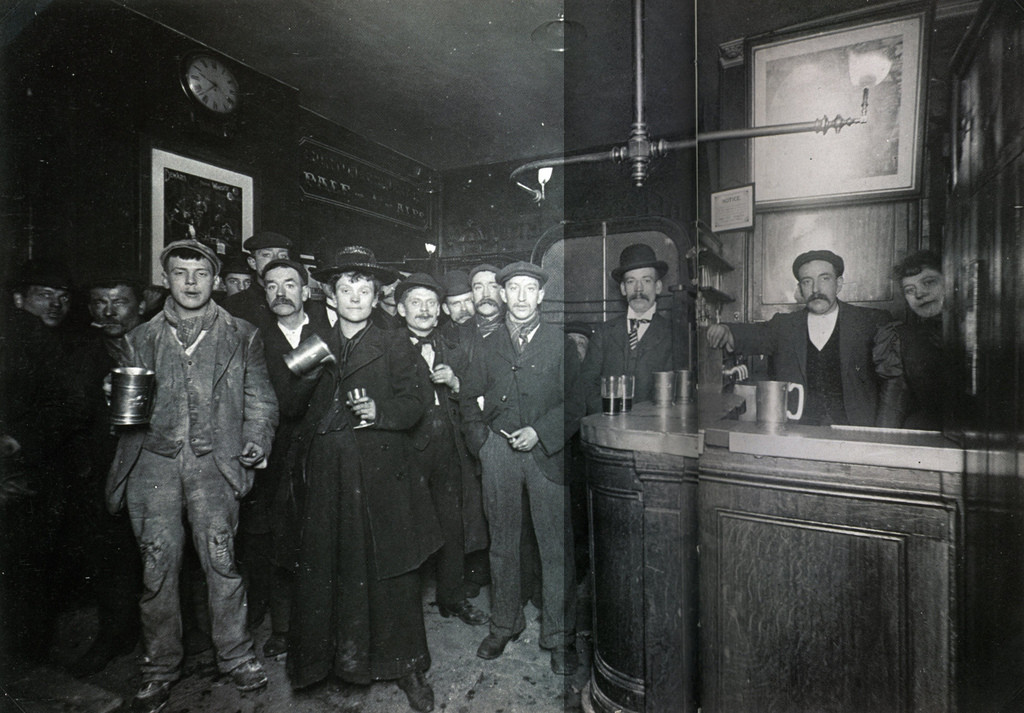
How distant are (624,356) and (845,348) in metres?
0.65

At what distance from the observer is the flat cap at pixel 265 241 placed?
1.62 metres

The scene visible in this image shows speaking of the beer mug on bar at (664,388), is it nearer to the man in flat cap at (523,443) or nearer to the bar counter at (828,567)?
the bar counter at (828,567)

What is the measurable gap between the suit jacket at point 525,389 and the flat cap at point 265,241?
0.72 meters

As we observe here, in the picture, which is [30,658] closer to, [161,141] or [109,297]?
[109,297]

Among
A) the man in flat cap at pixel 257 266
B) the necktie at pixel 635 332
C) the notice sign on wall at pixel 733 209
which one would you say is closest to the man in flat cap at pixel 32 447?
the man in flat cap at pixel 257 266

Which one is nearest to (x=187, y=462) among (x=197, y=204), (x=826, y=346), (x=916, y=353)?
(x=197, y=204)

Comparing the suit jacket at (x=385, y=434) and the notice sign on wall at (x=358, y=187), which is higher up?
the notice sign on wall at (x=358, y=187)

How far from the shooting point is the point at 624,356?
1.76 metres

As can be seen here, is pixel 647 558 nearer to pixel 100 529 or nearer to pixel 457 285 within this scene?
pixel 457 285

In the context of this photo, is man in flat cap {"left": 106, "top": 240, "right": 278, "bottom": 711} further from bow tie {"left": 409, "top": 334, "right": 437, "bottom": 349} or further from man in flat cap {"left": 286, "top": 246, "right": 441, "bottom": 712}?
bow tie {"left": 409, "top": 334, "right": 437, "bottom": 349}

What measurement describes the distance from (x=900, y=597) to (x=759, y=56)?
5.29 ft

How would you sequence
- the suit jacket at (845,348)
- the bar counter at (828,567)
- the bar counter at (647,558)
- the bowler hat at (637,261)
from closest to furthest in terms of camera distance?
the bar counter at (828,567) → the suit jacket at (845,348) → the bar counter at (647,558) → the bowler hat at (637,261)

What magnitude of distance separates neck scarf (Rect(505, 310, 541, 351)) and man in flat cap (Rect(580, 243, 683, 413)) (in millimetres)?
210

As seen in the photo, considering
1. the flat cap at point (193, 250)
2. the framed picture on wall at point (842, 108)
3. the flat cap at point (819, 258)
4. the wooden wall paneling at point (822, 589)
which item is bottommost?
the wooden wall paneling at point (822, 589)
